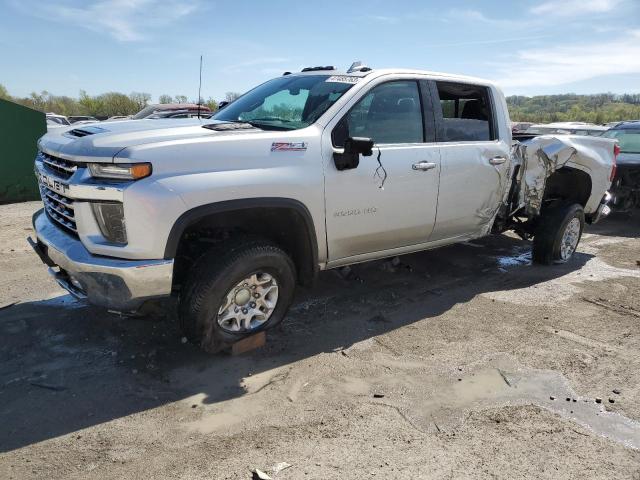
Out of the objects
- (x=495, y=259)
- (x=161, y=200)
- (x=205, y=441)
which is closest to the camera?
(x=205, y=441)

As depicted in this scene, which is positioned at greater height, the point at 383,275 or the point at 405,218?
the point at 405,218

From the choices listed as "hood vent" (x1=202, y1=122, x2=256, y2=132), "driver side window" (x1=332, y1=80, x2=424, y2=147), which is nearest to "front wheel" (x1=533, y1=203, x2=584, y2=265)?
"driver side window" (x1=332, y1=80, x2=424, y2=147)

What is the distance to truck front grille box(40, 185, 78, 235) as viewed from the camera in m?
3.35

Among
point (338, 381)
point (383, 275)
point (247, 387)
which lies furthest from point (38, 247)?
point (383, 275)

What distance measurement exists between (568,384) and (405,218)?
1740 mm

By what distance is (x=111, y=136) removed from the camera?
3.29 meters

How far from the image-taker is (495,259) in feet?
21.5

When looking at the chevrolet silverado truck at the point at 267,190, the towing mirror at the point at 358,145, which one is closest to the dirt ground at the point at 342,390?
the chevrolet silverado truck at the point at 267,190

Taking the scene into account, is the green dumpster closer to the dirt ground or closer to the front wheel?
the dirt ground

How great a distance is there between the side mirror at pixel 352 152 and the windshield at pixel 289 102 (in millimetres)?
356

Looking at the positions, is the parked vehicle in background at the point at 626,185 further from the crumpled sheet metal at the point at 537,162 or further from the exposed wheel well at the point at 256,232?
the exposed wheel well at the point at 256,232

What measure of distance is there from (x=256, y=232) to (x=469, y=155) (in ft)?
7.33

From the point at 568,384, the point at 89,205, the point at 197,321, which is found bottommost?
the point at 568,384

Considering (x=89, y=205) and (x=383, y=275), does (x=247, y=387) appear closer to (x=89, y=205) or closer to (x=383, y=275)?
(x=89, y=205)
